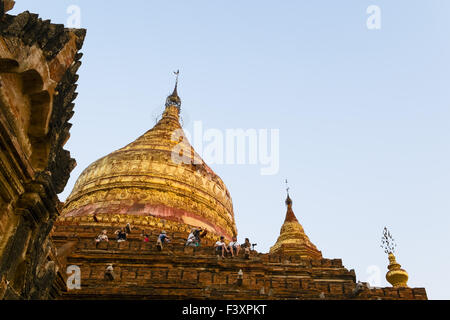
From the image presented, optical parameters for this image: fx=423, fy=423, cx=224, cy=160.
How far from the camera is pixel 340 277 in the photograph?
14.0 metres

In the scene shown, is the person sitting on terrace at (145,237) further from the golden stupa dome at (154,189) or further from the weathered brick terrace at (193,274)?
the golden stupa dome at (154,189)

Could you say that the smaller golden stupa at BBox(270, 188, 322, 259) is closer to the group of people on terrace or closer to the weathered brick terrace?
the group of people on terrace

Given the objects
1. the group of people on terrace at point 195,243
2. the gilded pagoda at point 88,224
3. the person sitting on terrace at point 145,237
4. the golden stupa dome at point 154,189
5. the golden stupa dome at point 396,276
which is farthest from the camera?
the golden stupa dome at point 154,189

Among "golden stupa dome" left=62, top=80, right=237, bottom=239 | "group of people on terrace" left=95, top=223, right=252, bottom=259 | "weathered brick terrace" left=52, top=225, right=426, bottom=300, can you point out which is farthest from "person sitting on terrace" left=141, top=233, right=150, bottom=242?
"golden stupa dome" left=62, top=80, right=237, bottom=239

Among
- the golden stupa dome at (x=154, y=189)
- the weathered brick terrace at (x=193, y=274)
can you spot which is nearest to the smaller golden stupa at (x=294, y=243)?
the golden stupa dome at (x=154, y=189)

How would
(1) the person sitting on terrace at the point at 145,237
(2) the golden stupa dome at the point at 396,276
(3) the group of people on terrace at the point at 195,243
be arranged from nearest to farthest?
(3) the group of people on terrace at the point at 195,243
(1) the person sitting on terrace at the point at 145,237
(2) the golden stupa dome at the point at 396,276

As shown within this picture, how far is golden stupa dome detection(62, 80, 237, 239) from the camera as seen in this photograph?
872 inches

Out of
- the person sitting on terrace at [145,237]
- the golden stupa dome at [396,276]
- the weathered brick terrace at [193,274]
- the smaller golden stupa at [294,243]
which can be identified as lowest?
the weathered brick terrace at [193,274]

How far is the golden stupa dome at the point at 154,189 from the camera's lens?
72.6ft

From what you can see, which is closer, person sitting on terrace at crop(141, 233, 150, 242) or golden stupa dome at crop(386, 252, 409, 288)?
person sitting on terrace at crop(141, 233, 150, 242)

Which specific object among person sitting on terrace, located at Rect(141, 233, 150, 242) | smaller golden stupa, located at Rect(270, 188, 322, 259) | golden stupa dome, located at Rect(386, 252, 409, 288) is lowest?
golden stupa dome, located at Rect(386, 252, 409, 288)

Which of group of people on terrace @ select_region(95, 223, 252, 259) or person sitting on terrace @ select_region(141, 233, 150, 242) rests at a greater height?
person sitting on terrace @ select_region(141, 233, 150, 242)

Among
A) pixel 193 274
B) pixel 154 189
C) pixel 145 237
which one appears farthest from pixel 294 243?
pixel 193 274
